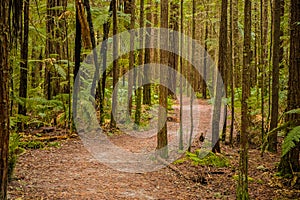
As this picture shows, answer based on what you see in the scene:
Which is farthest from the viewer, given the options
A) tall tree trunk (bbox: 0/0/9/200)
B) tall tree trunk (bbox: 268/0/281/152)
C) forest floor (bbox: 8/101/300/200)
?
tall tree trunk (bbox: 268/0/281/152)

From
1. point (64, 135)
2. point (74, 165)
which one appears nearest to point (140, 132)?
point (64, 135)

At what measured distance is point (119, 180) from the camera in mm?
6355

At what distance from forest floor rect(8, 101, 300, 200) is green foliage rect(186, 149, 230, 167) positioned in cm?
16

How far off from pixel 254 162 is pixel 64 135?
19.0ft

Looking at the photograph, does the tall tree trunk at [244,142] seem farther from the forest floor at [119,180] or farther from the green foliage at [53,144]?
the green foliage at [53,144]

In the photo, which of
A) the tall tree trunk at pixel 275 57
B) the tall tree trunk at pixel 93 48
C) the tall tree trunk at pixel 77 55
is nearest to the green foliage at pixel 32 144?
the tall tree trunk at pixel 77 55

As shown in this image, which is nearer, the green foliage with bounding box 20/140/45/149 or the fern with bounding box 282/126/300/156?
the fern with bounding box 282/126/300/156

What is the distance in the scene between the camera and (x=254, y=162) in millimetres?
8820

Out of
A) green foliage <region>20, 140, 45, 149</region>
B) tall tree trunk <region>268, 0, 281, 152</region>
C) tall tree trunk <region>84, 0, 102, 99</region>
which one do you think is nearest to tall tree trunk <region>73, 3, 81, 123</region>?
tall tree trunk <region>84, 0, 102, 99</region>

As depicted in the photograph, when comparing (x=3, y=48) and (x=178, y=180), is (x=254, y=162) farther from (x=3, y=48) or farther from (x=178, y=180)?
(x=3, y=48)

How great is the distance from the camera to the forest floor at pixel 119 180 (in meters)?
5.43

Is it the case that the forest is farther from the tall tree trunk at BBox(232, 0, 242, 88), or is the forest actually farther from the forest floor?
the tall tree trunk at BBox(232, 0, 242, 88)

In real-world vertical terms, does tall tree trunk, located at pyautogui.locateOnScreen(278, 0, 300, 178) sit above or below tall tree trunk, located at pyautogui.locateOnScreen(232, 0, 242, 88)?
below

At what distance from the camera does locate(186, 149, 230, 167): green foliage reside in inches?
326
